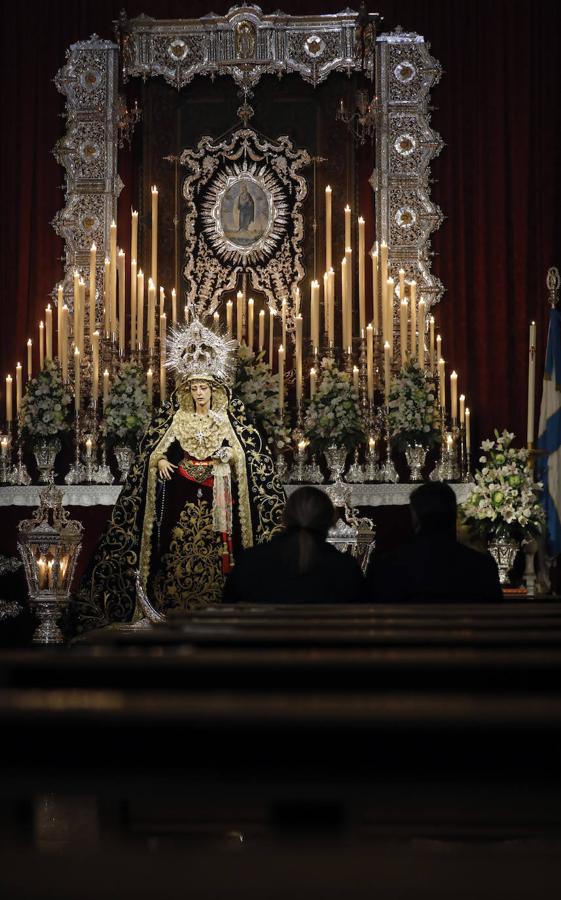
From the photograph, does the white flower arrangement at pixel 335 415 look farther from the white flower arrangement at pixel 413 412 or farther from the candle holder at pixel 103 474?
the candle holder at pixel 103 474

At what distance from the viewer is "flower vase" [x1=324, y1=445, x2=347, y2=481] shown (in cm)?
821

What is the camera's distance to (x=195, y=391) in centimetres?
745

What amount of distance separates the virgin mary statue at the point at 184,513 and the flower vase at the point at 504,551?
1.29m

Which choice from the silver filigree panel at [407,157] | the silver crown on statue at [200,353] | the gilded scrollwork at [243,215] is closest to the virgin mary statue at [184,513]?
the silver crown on statue at [200,353]

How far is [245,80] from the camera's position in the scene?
407 inches

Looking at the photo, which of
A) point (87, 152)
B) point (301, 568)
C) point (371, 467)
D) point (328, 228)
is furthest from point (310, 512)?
point (87, 152)

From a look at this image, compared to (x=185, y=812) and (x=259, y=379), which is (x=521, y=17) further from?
(x=185, y=812)

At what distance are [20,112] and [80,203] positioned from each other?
940mm

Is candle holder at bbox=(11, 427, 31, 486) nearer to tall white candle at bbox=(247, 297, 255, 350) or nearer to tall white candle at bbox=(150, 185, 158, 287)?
tall white candle at bbox=(247, 297, 255, 350)

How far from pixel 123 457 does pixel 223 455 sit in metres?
1.33

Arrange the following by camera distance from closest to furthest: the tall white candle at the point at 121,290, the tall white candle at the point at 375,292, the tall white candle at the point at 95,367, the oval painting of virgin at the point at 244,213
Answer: the tall white candle at the point at 95,367, the tall white candle at the point at 121,290, the tall white candle at the point at 375,292, the oval painting of virgin at the point at 244,213

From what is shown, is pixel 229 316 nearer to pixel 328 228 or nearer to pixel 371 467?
pixel 328 228

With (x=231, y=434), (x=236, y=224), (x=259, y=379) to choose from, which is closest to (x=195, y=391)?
(x=231, y=434)

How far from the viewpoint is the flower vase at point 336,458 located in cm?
821
